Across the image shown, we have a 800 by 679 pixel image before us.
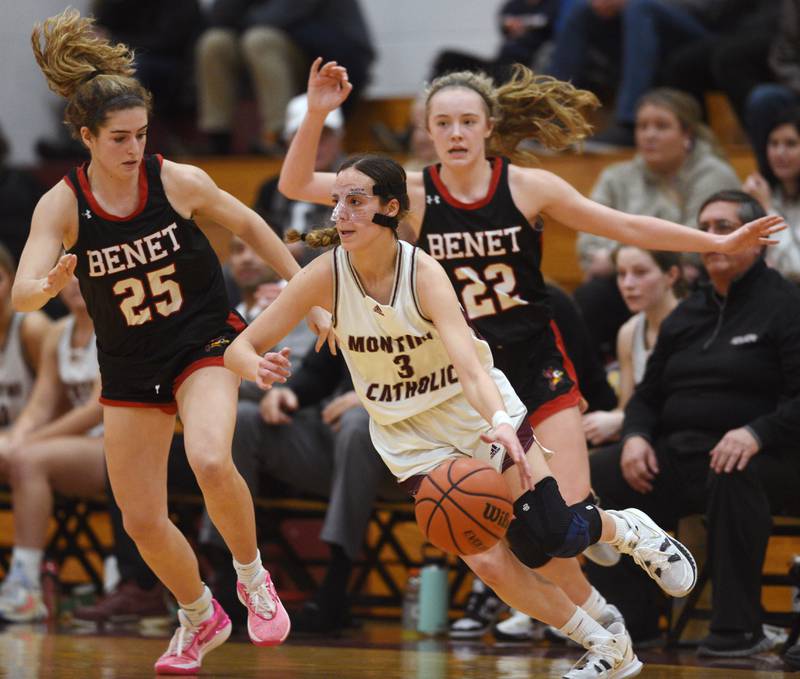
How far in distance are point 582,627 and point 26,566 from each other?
3.63 m

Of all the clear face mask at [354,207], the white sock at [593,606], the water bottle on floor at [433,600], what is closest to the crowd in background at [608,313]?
the water bottle on floor at [433,600]

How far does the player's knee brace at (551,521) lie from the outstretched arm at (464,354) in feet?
0.26

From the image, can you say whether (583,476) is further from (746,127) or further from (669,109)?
(746,127)

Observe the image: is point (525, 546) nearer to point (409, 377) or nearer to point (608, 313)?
A: point (409, 377)

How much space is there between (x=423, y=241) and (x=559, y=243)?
155 inches

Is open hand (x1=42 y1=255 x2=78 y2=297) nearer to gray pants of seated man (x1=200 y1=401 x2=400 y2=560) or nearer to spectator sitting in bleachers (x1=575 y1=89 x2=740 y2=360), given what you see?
gray pants of seated man (x1=200 y1=401 x2=400 y2=560)

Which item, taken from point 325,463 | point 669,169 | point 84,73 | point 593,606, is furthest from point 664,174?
point 84,73

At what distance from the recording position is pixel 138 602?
7289 millimetres

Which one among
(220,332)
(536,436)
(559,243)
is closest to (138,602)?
(220,332)

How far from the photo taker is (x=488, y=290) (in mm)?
5312

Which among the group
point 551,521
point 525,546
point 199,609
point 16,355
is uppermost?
point 16,355

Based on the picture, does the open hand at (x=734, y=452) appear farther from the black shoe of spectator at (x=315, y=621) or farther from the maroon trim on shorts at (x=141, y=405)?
the maroon trim on shorts at (x=141, y=405)

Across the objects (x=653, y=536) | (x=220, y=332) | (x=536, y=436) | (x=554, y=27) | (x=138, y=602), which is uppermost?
(x=554, y=27)

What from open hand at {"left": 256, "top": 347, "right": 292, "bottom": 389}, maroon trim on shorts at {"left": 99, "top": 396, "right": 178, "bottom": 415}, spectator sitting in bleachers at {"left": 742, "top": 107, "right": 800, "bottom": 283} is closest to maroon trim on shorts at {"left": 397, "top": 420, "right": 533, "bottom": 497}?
open hand at {"left": 256, "top": 347, "right": 292, "bottom": 389}
